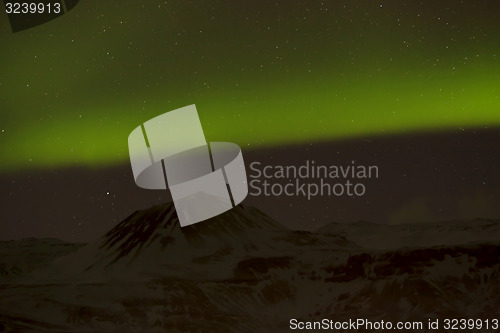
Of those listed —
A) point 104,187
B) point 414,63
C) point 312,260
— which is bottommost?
point 312,260

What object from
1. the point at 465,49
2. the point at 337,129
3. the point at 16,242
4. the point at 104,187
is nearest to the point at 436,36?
the point at 465,49

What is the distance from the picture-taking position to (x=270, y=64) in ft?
24.1

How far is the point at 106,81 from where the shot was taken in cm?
733

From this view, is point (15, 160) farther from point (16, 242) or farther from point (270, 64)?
point (270, 64)

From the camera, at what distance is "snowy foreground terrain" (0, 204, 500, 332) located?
722 centimetres

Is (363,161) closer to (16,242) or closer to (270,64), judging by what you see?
(270,64)

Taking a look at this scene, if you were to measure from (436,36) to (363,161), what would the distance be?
80 centimetres

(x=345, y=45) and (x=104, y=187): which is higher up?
(x=345, y=45)

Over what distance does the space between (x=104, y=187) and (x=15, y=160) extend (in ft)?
1.68

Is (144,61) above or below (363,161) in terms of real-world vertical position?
above

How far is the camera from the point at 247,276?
728 cm

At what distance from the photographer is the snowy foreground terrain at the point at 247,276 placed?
7219 millimetres

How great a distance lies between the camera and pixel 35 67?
7.34m

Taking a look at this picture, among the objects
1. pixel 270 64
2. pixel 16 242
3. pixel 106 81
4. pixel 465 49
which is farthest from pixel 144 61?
pixel 465 49
